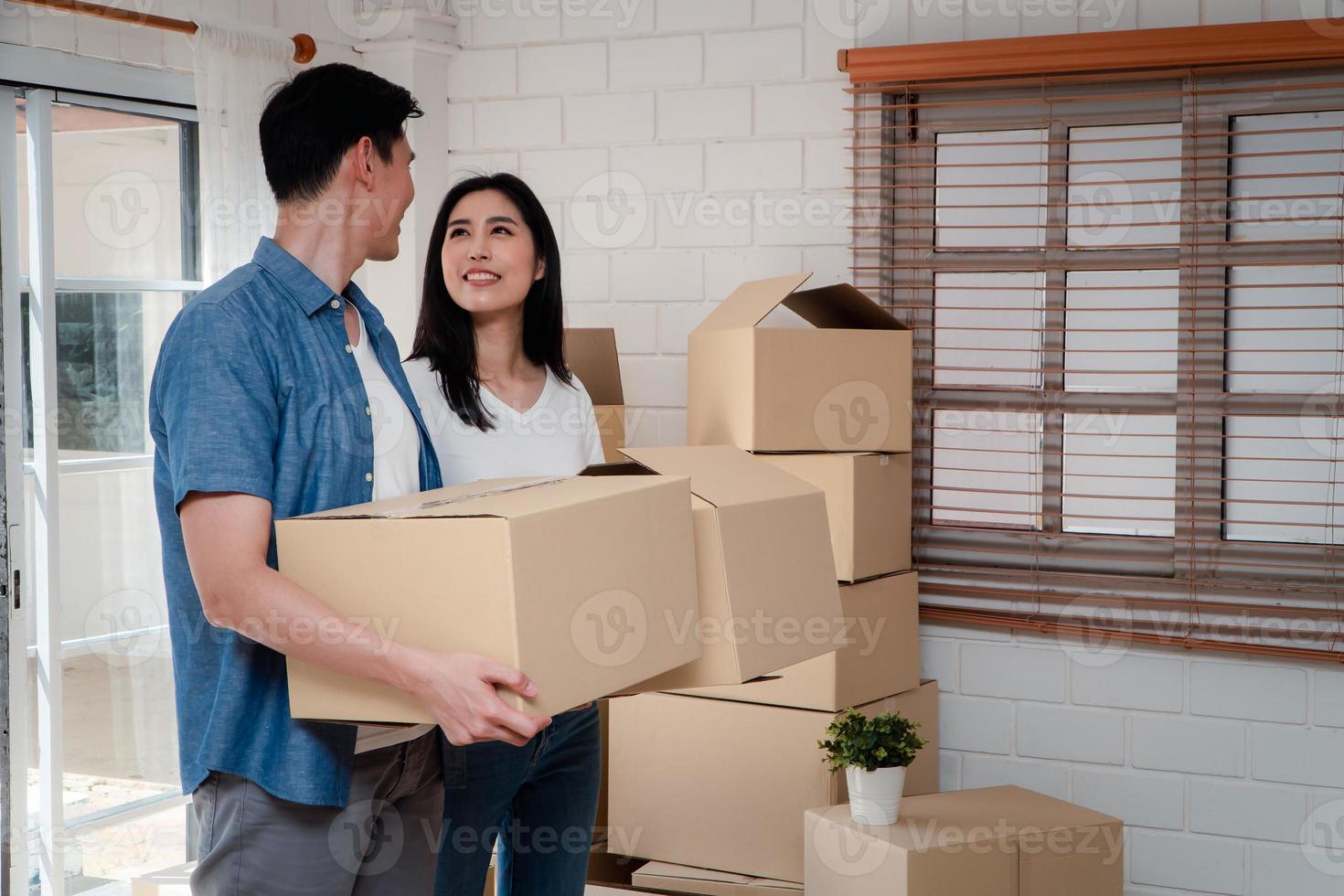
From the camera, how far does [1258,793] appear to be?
8.57 ft

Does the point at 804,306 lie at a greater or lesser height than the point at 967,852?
greater

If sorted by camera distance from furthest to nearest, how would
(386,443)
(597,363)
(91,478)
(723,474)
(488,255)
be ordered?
(597,363) < (91,478) < (488,255) < (723,474) < (386,443)

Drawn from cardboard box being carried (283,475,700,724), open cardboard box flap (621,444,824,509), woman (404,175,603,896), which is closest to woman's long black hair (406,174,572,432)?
woman (404,175,603,896)

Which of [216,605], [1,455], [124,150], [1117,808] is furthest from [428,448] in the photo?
[1117,808]

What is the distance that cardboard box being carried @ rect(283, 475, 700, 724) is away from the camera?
116 centimetres

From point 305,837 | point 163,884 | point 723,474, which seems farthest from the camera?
point 163,884

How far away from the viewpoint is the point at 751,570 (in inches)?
57.6

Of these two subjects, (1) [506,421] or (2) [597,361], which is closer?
(1) [506,421]

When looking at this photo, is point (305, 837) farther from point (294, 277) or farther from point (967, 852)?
point (967, 852)

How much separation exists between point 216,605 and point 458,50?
239 cm

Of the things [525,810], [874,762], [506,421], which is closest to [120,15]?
[506,421]

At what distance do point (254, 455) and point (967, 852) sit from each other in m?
1.56

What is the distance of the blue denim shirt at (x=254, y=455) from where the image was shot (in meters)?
1.23

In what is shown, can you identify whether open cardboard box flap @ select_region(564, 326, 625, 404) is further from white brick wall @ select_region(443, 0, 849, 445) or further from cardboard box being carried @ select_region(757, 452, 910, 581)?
cardboard box being carried @ select_region(757, 452, 910, 581)
